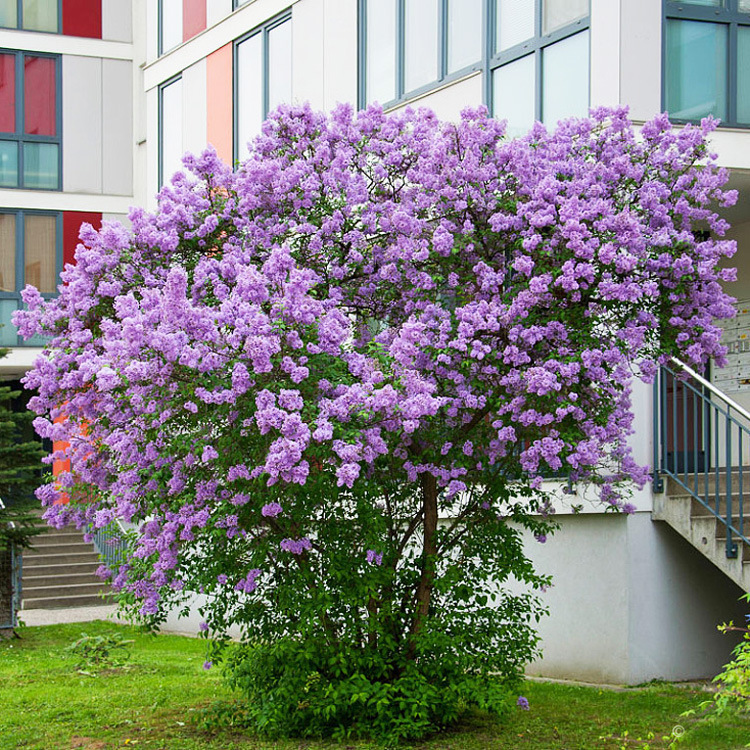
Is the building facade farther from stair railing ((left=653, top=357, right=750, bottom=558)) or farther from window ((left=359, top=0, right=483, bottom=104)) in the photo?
stair railing ((left=653, top=357, right=750, bottom=558))

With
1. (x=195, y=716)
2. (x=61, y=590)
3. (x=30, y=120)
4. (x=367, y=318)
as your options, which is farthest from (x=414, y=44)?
(x=30, y=120)

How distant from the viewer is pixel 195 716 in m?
9.70

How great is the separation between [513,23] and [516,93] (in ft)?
2.42

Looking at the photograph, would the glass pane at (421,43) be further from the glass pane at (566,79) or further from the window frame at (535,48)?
the glass pane at (566,79)

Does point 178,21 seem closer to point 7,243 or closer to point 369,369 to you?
point 7,243

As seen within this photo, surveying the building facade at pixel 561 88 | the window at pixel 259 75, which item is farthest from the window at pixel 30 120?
the window at pixel 259 75

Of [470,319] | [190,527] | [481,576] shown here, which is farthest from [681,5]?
[190,527]

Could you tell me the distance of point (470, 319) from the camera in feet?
27.2

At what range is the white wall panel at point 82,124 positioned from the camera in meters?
26.0

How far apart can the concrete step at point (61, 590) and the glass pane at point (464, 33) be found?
1148cm

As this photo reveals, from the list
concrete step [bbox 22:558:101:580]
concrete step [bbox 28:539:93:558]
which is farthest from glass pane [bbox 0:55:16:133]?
concrete step [bbox 22:558:101:580]

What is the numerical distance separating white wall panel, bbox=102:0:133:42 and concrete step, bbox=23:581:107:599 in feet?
38.7

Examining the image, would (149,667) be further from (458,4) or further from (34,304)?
(458,4)

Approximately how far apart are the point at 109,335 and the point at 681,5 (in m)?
6.67
